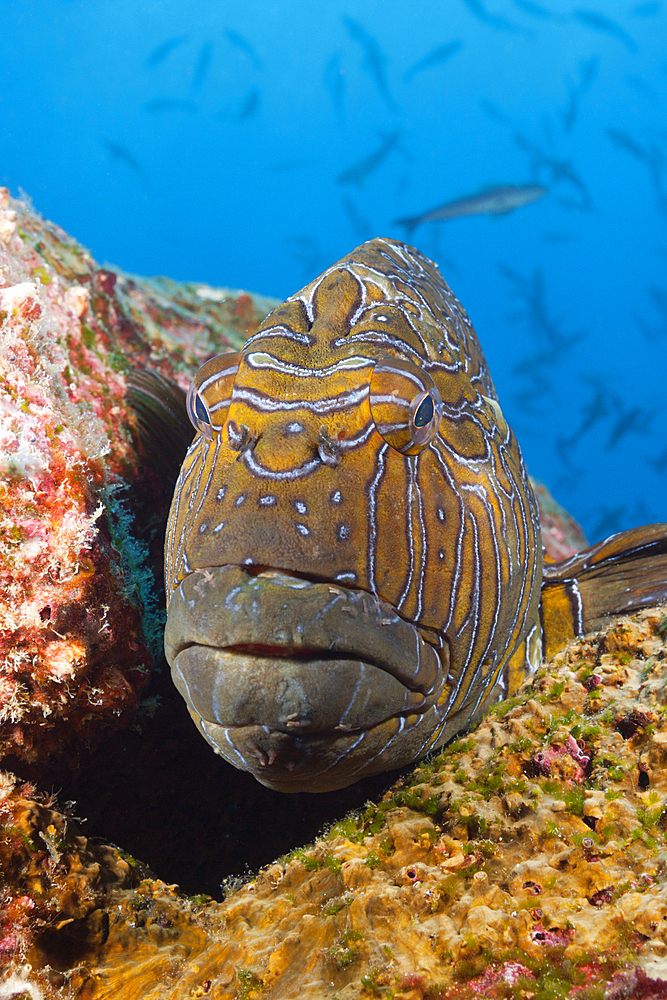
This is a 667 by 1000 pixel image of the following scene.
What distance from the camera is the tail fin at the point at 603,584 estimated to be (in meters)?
3.69

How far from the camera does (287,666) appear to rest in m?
1.91

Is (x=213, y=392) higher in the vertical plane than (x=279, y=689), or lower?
higher

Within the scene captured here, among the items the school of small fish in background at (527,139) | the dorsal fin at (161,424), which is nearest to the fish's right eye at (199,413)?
the dorsal fin at (161,424)

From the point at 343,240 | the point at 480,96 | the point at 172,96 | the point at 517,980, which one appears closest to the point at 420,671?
the point at 517,980

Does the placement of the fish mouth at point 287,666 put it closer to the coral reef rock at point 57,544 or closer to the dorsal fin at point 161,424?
the coral reef rock at point 57,544

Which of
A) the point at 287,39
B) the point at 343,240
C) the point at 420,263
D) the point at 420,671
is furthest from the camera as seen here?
the point at 343,240

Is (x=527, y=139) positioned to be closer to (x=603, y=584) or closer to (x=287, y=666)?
(x=603, y=584)

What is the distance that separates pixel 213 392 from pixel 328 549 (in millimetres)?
978

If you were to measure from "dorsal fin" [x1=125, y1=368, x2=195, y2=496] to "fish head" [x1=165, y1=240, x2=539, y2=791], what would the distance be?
4.35ft

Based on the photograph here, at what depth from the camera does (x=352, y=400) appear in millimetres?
2328

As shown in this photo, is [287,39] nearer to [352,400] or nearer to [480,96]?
[480,96]

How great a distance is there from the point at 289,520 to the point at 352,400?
61cm

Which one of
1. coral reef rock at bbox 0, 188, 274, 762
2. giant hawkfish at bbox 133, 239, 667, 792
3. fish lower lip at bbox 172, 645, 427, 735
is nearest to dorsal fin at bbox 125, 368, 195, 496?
coral reef rock at bbox 0, 188, 274, 762

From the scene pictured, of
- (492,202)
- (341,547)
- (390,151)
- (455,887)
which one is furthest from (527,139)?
(455,887)
